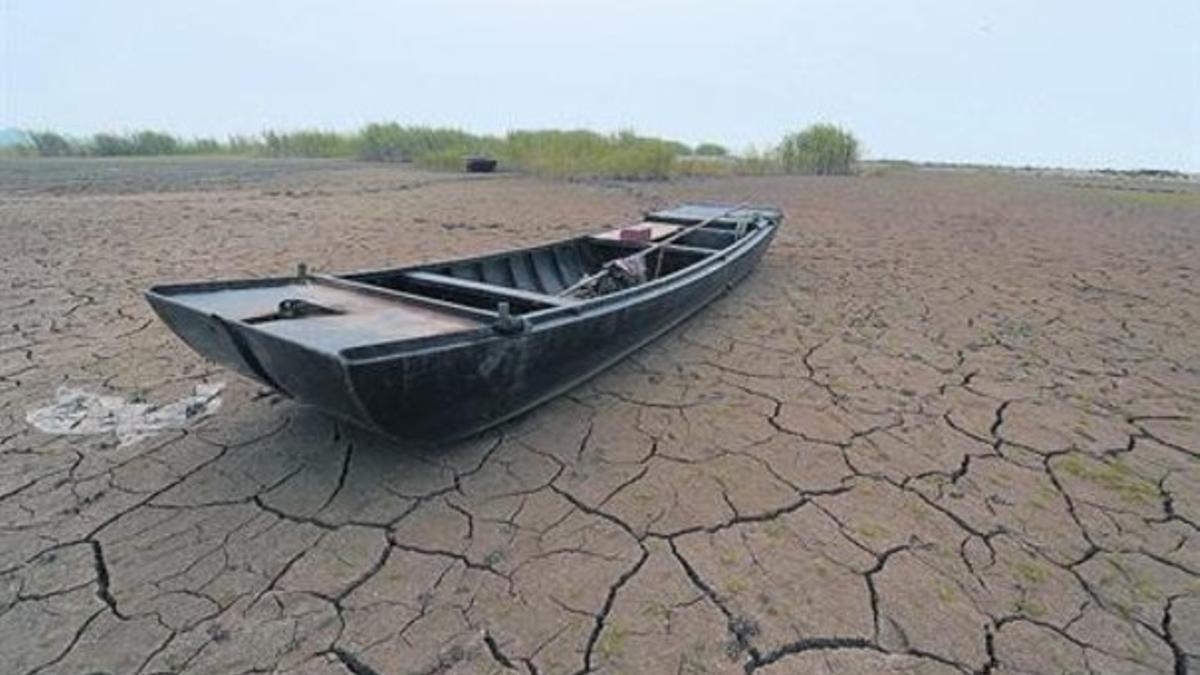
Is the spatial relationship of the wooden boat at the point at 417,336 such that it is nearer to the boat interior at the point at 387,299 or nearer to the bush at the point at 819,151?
the boat interior at the point at 387,299

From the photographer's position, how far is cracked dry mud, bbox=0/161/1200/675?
1.83 metres

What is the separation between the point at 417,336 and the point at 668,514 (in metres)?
1.18

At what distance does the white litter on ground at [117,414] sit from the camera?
2.91 m

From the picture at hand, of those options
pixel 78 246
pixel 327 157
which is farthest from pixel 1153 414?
pixel 327 157

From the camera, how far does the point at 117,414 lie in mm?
3049

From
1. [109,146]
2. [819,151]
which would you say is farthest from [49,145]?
[819,151]

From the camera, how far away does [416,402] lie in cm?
231

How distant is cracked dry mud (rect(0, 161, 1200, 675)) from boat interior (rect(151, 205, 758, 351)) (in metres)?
0.59

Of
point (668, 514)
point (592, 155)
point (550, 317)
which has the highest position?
point (592, 155)

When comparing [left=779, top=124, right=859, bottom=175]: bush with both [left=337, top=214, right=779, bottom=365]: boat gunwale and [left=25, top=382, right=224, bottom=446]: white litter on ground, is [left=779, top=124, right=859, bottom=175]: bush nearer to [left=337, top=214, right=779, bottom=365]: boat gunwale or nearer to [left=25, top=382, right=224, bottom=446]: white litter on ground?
[left=337, top=214, right=779, bottom=365]: boat gunwale

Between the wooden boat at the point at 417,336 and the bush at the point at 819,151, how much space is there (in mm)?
19749

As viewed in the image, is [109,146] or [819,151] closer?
[819,151]

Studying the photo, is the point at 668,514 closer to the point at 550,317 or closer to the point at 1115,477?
the point at 550,317

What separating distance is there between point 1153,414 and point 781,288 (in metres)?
2.86
